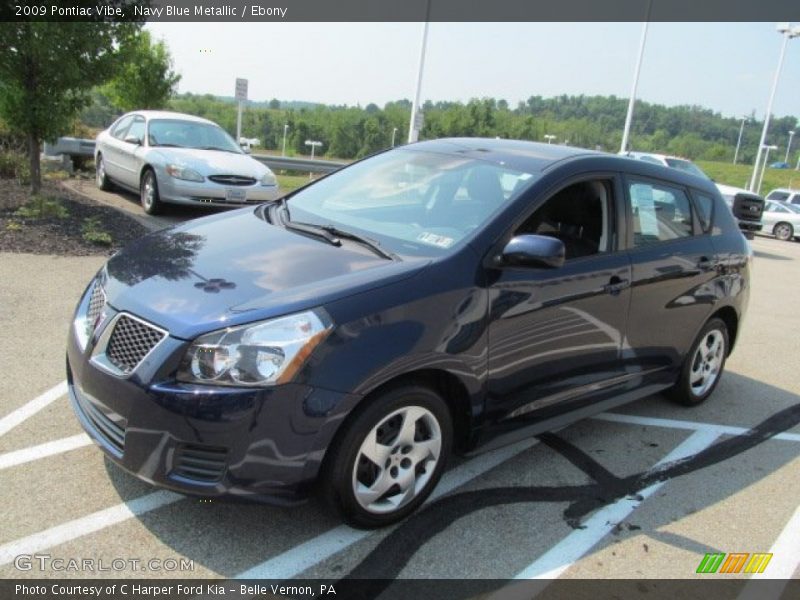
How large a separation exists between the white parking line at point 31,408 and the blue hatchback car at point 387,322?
2.07ft

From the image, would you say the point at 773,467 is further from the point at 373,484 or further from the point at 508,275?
the point at 373,484

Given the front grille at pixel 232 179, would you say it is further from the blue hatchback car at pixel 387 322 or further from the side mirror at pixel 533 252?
the side mirror at pixel 533 252

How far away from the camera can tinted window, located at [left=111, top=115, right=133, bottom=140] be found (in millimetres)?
11030

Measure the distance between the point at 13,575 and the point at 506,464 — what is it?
241 cm

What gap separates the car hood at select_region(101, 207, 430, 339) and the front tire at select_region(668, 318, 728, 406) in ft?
8.85

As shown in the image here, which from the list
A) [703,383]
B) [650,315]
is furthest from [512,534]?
[703,383]

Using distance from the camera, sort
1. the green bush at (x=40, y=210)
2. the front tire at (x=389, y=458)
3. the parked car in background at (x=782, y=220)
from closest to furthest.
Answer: the front tire at (x=389, y=458) → the green bush at (x=40, y=210) → the parked car in background at (x=782, y=220)

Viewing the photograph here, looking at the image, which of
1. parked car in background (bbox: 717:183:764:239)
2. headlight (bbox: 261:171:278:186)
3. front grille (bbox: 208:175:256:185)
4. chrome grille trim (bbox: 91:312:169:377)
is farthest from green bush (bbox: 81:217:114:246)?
parked car in background (bbox: 717:183:764:239)

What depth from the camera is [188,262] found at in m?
3.23

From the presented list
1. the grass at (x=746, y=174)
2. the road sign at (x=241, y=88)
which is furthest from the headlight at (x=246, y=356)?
the grass at (x=746, y=174)

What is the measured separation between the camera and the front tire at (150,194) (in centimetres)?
967

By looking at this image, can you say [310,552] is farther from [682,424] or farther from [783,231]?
[783,231]
